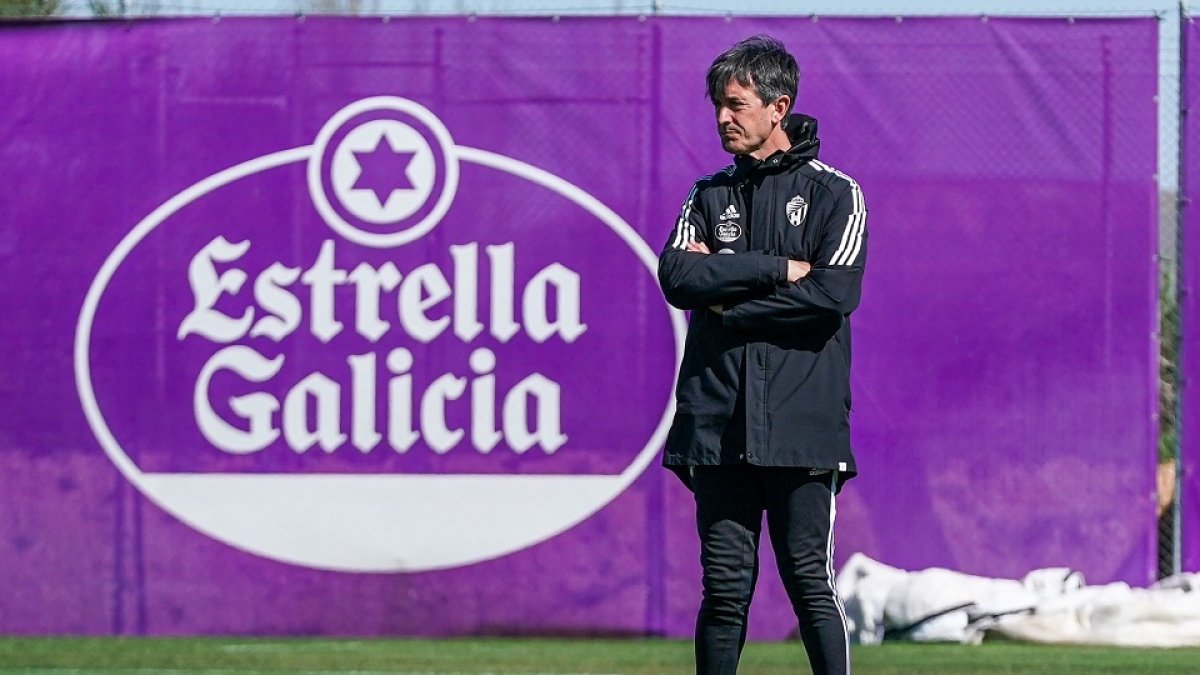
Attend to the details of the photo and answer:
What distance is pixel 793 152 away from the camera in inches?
179

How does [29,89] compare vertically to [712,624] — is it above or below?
above

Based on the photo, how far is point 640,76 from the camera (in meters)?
8.02

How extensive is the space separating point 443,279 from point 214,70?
1.26 metres

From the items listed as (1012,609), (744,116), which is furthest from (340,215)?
(744,116)

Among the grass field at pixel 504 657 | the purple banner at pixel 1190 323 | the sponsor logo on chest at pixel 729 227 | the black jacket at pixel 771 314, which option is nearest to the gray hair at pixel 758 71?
the black jacket at pixel 771 314

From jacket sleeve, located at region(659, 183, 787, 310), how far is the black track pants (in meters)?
0.38

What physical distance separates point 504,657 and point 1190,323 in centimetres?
298

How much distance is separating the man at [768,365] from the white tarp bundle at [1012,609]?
3.29 metres

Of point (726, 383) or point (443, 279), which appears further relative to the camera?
point (443, 279)

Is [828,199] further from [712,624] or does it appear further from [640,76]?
[640,76]

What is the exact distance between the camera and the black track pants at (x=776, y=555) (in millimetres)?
4402

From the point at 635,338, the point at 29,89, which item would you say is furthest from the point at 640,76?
the point at 29,89

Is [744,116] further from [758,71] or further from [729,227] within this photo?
[729,227]

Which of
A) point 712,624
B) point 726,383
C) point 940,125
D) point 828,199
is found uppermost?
point 940,125
